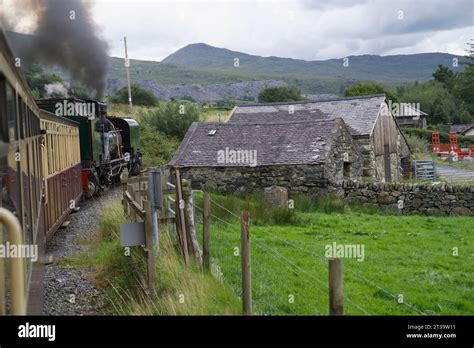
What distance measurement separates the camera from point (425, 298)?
302 inches

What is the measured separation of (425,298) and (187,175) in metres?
12.1

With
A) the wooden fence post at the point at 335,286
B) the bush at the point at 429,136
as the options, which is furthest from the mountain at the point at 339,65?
the wooden fence post at the point at 335,286

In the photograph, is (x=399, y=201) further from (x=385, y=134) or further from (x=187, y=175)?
(x=385, y=134)

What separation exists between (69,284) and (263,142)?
12.4 m

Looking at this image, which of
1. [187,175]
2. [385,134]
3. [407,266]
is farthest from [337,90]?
[407,266]

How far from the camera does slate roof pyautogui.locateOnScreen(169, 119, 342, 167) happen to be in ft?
60.8

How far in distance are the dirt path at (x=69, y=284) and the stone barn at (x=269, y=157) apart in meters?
6.62

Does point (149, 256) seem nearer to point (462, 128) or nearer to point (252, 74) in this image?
point (462, 128)

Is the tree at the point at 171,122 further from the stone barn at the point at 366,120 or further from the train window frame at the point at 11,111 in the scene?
the train window frame at the point at 11,111

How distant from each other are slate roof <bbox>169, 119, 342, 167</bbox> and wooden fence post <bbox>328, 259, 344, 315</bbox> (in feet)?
45.5

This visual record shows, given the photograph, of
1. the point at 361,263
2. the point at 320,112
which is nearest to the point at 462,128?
the point at 320,112
